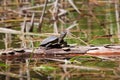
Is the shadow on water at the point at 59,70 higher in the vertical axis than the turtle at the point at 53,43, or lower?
lower

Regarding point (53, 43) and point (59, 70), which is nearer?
point (59, 70)

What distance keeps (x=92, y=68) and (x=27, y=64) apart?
1.28ft

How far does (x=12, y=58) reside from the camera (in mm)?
2428

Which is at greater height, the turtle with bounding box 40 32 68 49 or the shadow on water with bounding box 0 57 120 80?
the turtle with bounding box 40 32 68 49

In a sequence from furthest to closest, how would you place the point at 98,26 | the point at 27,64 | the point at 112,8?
the point at 112,8
the point at 98,26
the point at 27,64

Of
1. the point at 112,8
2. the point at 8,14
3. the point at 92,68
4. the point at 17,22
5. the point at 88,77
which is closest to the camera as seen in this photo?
the point at 88,77

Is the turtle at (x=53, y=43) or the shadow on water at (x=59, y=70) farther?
the turtle at (x=53, y=43)

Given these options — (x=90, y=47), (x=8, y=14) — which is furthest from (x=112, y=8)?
(x=90, y=47)

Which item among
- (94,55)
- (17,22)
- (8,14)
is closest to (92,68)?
(94,55)

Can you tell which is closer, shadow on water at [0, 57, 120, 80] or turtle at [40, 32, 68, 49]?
shadow on water at [0, 57, 120, 80]

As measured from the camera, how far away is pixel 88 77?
71.6 inches

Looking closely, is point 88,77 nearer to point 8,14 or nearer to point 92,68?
point 92,68

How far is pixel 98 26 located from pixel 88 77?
8.56 feet

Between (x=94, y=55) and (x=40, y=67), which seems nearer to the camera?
(x=40, y=67)
